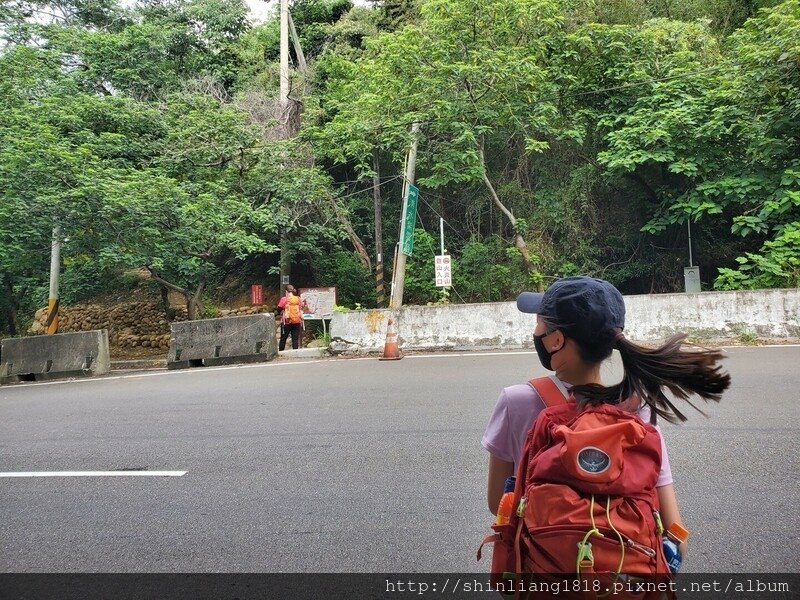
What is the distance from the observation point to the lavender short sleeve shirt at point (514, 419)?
2029 millimetres

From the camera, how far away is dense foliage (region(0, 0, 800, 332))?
15414mm

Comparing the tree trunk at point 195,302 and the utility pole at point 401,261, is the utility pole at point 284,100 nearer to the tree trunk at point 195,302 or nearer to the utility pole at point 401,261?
the tree trunk at point 195,302

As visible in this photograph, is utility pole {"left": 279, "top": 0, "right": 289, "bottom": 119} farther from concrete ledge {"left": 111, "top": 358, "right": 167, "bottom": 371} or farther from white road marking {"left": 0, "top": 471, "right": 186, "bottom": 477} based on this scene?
white road marking {"left": 0, "top": 471, "right": 186, "bottom": 477}

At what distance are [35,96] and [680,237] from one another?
18753mm

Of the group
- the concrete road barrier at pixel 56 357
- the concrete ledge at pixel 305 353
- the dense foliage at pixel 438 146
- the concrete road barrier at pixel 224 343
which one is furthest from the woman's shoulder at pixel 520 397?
the dense foliage at pixel 438 146

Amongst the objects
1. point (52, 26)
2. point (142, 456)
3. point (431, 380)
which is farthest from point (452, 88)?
point (142, 456)

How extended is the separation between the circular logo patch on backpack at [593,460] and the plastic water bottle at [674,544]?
0.39 metres

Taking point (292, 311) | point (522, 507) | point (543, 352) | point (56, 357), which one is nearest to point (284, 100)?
point (292, 311)

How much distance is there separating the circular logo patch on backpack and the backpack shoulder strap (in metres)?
0.35

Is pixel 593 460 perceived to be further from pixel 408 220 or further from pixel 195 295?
pixel 195 295

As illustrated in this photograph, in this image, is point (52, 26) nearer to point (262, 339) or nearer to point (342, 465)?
point (262, 339)

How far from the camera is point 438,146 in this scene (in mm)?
18797

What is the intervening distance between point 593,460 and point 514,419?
0.45m

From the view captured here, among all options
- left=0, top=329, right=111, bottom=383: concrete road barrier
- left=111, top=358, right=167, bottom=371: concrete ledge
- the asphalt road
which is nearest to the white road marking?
the asphalt road
